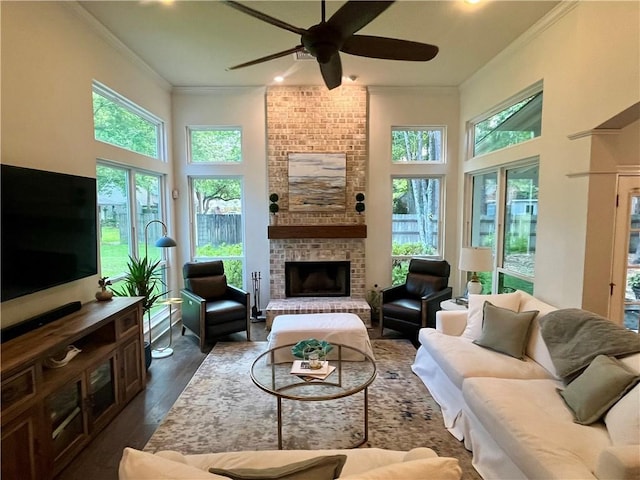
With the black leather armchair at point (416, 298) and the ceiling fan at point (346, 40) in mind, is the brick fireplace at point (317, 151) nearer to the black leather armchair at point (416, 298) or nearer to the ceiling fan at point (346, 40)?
the black leather armchair at point (416, 298)

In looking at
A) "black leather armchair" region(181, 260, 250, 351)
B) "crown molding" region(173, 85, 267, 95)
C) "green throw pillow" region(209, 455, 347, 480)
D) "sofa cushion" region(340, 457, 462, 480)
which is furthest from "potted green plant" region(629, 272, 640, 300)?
"crown molding" region(173, 85, 267, 95)

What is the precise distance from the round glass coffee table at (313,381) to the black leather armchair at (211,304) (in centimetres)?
132

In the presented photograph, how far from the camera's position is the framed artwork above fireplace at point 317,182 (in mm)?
5305

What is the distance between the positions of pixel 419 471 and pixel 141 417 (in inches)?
102

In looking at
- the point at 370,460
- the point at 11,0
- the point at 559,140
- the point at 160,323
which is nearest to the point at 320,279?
the point at 160,323

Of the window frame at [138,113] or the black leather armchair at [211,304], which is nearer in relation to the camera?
the window frame at [138,113]

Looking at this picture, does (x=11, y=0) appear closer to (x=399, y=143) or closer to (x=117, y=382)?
(x=117, y=382)

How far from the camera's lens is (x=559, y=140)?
130 inches

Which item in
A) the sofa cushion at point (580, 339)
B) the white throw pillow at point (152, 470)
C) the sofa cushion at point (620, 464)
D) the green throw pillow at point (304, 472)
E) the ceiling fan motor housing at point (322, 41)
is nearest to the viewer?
the white throw pillow at point (152, 470)

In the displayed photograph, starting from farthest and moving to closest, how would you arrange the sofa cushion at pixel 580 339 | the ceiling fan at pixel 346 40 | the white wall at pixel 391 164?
the white wall at pixel 391 164
the sofa cushion at pixel 580 339
the ceiling fan at pixel 346 40

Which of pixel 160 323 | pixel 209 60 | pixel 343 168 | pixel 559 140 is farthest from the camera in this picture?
pixel 343 168

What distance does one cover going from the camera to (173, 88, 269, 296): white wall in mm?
5352

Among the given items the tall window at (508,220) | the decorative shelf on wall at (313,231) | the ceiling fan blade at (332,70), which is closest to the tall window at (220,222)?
the decorative shelf on wall at (313,231)

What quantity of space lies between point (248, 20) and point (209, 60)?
1.16 m
